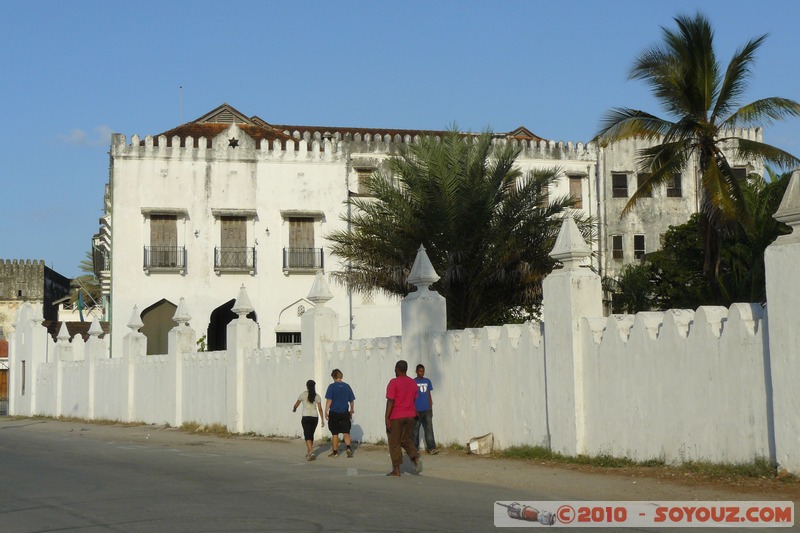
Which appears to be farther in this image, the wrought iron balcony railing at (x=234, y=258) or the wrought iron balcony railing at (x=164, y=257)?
the wrought iron balcony railing at (x=234, y=258)

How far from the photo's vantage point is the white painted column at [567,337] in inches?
600

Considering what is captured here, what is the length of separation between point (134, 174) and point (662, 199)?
966 inches

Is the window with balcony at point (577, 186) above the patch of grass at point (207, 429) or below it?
above

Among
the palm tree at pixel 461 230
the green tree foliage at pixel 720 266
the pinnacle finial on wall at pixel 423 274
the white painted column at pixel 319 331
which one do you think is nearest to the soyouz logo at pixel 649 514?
the pinnacle finial on wall at pixel 423 274

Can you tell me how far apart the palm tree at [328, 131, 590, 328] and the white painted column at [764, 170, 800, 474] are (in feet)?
55.4

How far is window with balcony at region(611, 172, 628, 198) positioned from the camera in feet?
169

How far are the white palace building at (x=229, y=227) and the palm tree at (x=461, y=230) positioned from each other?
13.1m

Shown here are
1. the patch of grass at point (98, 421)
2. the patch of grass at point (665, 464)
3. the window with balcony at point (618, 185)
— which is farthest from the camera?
the window with balcony at point (618, 185)

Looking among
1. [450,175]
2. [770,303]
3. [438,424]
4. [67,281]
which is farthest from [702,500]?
[67,281]

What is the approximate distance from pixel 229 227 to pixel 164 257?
2.93 meters

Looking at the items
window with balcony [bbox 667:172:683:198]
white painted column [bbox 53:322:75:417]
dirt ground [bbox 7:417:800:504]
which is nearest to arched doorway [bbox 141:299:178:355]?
white painted column [bbox 53:322:75:417]

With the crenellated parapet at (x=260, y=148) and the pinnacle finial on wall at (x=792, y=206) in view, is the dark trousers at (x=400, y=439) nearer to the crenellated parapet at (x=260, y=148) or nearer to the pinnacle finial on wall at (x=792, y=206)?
the pinnacle finial on wall at (x=792, y=206)

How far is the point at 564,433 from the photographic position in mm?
15469

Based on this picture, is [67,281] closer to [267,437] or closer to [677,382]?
[267,437]
